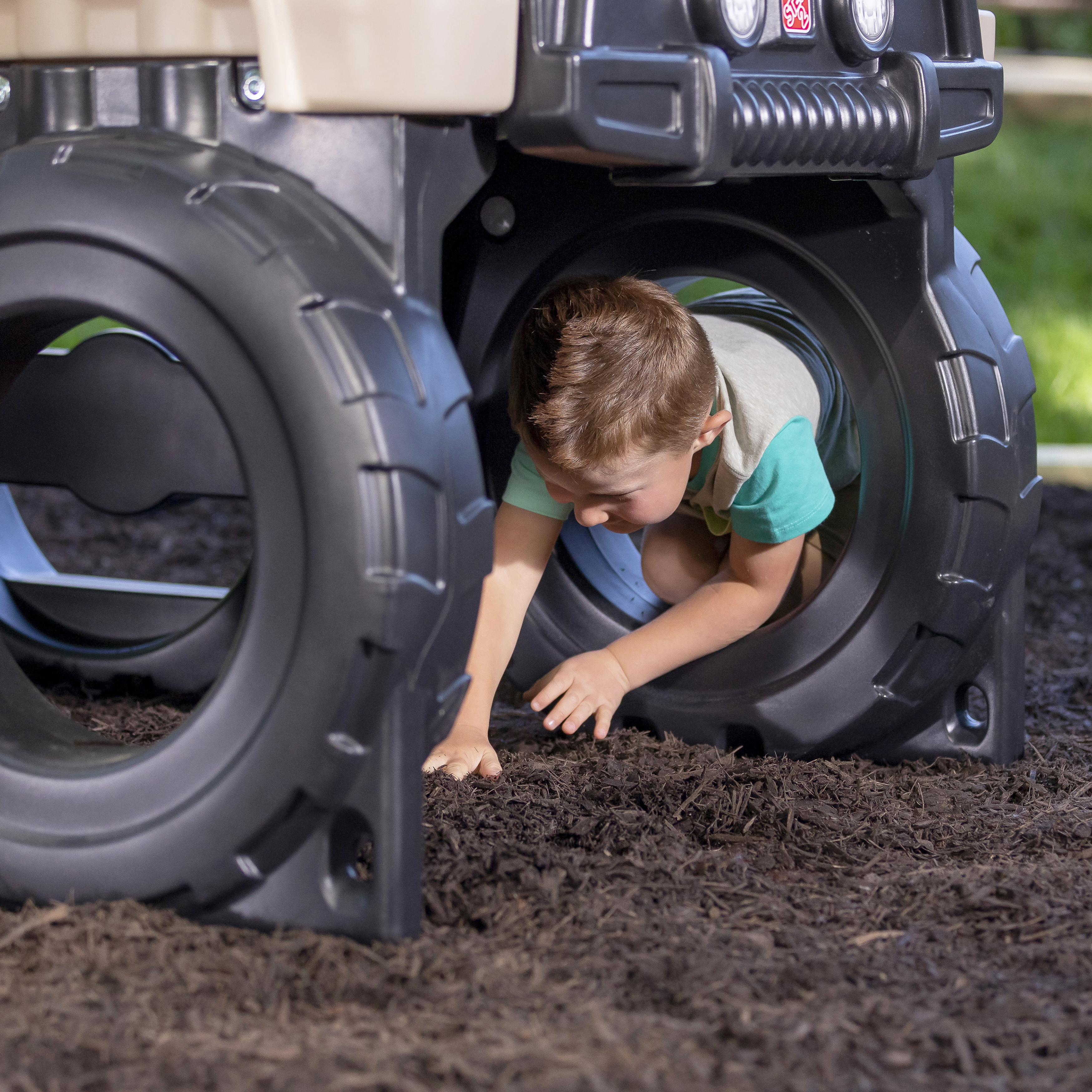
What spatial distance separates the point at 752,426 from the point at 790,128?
0.40 m

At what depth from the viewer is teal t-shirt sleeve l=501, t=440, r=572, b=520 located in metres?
1.50

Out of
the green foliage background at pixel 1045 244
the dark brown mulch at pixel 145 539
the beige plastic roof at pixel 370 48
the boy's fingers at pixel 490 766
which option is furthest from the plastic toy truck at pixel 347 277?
the green foliage background at pixel 1045 244

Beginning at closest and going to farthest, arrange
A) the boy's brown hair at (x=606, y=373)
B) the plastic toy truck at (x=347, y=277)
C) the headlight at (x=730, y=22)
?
the plastic toy truck at (x=347, y=277) → the headlight at (x=730, y=22) → the boy's brown hair at (x=606, y=373)

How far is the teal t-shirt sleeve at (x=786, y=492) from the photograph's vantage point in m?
1.45

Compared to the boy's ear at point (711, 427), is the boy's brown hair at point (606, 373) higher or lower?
higher

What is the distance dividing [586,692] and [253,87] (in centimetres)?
74

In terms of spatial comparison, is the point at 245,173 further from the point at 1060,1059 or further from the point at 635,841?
the point at 1060,1059

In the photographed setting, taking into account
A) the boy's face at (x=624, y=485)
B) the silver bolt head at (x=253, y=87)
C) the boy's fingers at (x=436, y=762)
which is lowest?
the boy's fingers at (x=436, y=762)

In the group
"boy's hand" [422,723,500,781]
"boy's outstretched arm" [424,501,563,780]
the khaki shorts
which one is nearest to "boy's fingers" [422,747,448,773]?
"boy's hand" [422,723,500,781]

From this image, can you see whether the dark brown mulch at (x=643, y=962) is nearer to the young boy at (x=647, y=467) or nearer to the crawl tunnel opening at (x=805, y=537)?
the young boy at (x=647, y=467)

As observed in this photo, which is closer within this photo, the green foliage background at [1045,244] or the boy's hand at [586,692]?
the boy's hand at [586,692]

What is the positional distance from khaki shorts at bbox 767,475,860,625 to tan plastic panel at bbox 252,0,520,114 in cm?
87

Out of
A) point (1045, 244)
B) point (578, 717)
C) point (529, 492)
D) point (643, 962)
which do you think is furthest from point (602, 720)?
point (1045, 244)

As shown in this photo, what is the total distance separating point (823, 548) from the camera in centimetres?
175
